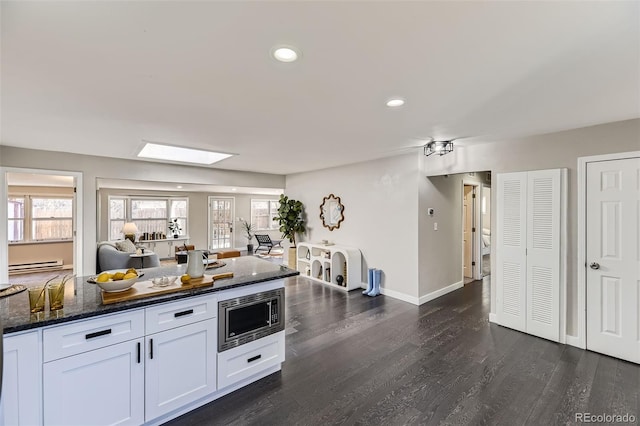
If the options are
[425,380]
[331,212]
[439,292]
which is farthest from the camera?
[331,212]

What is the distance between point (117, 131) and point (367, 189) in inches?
149

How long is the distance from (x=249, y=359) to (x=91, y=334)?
1.18 metres

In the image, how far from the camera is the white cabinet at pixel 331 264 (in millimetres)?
5141

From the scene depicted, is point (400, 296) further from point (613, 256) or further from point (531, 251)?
point (613, 256)

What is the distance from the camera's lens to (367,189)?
5145mm

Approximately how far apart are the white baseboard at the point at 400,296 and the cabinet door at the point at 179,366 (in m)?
3.21

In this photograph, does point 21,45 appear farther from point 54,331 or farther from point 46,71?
point 54,331

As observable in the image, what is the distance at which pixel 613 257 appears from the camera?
9.32 feet

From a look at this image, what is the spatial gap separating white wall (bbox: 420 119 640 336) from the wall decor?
2.38 m

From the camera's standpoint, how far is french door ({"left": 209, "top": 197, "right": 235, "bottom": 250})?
1005 cm

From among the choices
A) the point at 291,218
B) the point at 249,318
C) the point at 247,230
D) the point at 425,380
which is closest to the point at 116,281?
the point at 249,318

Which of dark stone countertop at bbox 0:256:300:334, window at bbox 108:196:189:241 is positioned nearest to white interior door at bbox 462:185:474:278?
dark stone countertop at bbox 0:256:300:334

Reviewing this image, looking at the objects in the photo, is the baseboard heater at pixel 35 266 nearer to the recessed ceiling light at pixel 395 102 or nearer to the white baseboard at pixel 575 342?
the recessed ceiling light at pixel 395 102

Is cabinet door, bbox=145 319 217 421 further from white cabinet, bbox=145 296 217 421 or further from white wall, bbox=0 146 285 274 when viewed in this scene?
white wall, bbox=0 146 285 274
